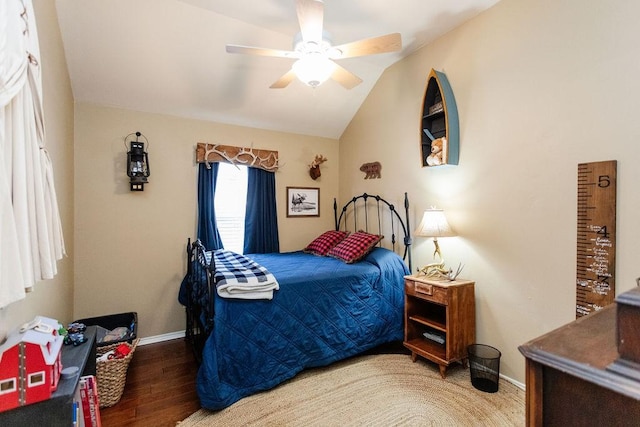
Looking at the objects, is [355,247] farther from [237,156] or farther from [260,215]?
[237,156]

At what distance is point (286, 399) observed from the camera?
2.07 meters

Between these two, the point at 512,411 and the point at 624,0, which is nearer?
the point at 624,0

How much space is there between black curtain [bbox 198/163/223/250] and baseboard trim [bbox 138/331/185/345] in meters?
0.98

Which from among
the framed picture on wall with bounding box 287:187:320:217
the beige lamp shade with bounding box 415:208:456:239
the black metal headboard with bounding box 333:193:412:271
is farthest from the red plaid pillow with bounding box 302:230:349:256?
the beige lamp shade with bounding box 415:208:456:239

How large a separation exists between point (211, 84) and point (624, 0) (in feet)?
10.4

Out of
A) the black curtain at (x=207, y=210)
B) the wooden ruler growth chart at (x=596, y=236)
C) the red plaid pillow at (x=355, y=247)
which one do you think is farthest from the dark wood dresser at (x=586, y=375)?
the black curtain at (x=207, y=210)

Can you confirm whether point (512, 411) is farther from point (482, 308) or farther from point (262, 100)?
point (262, 100)

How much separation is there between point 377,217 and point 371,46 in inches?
80.8

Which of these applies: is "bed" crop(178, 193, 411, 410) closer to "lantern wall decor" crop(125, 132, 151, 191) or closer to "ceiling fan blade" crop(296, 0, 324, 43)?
"lantern wall decor" crop(125, 132, 151, 191)

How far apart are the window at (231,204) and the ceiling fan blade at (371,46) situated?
6.67ft

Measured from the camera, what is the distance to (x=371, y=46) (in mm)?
1976

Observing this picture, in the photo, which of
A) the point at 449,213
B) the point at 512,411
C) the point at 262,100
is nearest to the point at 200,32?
the point at 262,100

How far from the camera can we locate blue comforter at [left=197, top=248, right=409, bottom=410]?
6.50 ft

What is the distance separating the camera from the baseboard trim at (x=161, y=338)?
303 cm
